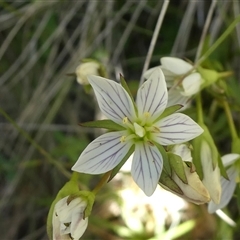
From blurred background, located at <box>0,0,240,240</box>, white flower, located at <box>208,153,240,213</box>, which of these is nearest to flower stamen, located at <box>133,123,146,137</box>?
white flower, located at <box>208,153,240,213</box>

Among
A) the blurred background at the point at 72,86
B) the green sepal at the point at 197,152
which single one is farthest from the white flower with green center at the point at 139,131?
the blurred background at the point at 72,86

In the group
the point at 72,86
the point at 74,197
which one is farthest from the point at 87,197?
the point at 72,86

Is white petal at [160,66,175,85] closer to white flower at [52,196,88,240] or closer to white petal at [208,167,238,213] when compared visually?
white petal at [208,167,238,213]

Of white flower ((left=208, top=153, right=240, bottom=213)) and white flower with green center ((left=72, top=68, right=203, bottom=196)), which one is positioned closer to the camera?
white flower with green center ((left=72, top=68, right=203, bottom=196))

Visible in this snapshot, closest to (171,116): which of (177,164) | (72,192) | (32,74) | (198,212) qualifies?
(177,164)

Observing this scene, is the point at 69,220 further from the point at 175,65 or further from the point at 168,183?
the point at 175,65

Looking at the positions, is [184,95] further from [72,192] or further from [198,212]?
[198,212]
